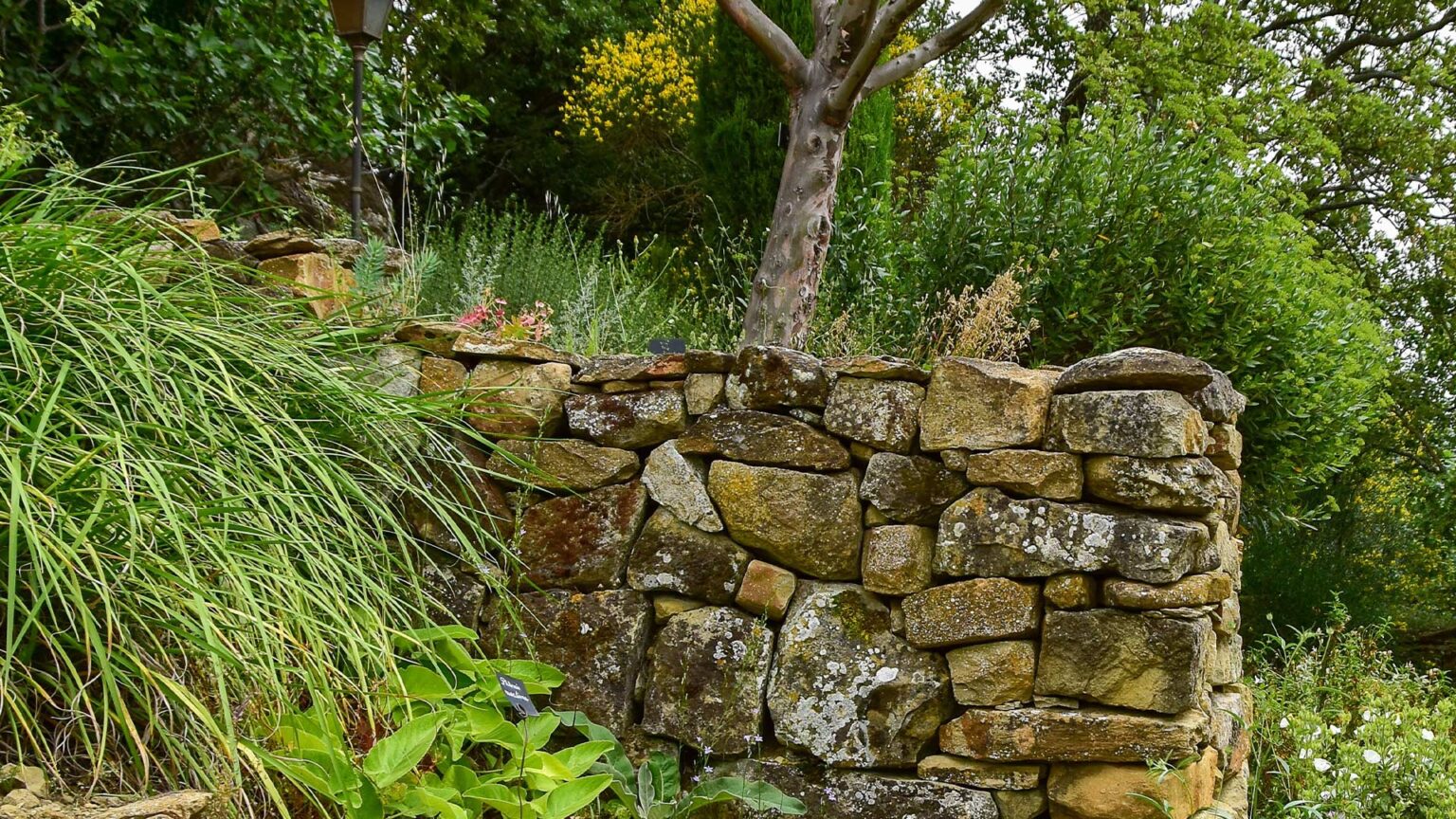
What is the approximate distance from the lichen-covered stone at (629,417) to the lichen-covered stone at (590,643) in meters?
0.41

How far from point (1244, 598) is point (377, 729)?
5611 millimetres

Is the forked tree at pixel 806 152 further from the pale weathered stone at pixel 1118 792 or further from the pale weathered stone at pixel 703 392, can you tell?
the pale weathered stone at pixel 1118 792

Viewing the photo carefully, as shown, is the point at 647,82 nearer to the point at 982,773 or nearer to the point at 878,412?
the point at 878,412

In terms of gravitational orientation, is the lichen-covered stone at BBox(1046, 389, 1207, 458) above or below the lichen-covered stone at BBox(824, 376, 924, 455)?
above

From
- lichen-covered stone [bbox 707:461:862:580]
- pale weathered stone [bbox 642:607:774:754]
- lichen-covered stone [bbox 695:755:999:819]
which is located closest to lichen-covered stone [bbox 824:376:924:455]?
lichen-covered stone [bbox 707:461:862:580]

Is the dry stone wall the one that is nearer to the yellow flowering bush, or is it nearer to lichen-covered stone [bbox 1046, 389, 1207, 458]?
lichen-covered stone [bbox 1046, 389, 1207, 458]

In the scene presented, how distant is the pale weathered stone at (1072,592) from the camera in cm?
269

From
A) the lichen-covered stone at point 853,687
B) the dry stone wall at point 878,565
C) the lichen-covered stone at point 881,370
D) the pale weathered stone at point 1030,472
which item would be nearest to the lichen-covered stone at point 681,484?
the dry stone wall at point 878,565

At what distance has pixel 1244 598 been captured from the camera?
6715mm

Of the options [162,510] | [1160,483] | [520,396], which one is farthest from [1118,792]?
[162,510]

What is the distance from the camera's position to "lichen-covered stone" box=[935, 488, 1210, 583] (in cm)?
264

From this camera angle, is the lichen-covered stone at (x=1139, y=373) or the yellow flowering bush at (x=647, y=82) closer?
the lichen-covered stone at (x=1139, y=373)

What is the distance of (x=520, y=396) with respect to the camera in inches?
124

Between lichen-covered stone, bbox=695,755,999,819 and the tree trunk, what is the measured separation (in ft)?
5.66
